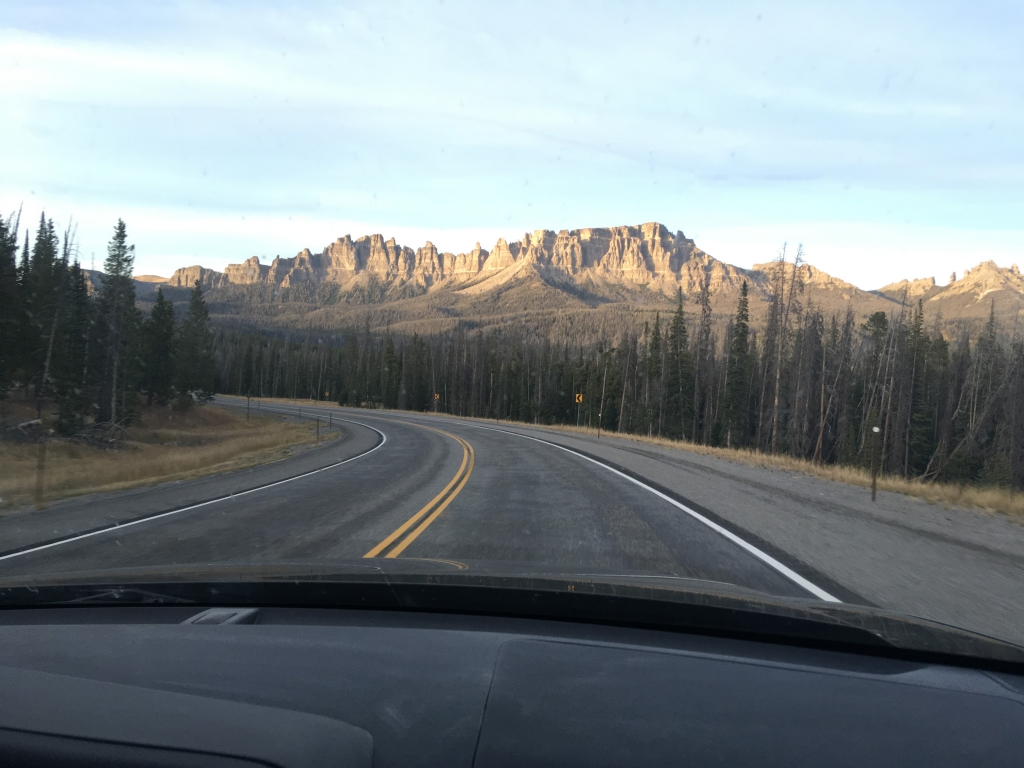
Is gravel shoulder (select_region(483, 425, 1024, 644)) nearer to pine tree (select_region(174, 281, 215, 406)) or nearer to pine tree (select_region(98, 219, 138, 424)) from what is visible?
pine tree (select_region(98, 219, 138, 424))

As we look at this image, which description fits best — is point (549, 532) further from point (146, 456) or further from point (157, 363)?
point (157, 363)

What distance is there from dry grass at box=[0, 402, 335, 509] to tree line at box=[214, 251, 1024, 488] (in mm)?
38045

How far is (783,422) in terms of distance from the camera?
66125 mm

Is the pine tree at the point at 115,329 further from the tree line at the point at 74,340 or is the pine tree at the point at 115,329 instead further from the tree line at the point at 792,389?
the tree line at the point at 792,389

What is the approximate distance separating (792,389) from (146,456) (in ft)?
188

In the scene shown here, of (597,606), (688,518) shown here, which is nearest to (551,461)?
(688,518)

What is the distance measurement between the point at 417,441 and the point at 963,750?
94.5 feet

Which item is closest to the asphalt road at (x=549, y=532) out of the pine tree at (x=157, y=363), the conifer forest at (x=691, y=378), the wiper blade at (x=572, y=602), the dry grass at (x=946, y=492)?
the wiper blade at (x=572, y=602)

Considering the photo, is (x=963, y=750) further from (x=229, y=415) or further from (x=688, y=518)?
(x=229, y=415)

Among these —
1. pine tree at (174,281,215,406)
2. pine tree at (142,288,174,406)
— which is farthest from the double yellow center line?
pine tree at (174,281,215,406)

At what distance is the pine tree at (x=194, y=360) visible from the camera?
67.2 meters

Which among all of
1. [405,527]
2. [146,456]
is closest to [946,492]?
[405,527]

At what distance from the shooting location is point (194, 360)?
73250 mm

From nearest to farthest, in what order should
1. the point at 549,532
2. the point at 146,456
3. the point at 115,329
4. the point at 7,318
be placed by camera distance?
the point at 549,532, the point at 146,456, the point at 7,318, the point at 115,329
